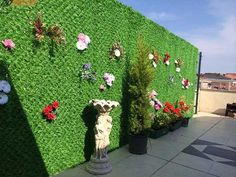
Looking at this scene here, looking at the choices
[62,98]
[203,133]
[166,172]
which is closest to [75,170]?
[62,98]

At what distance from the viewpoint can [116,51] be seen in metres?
4.94

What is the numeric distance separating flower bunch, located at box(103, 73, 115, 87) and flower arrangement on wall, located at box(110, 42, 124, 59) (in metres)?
0.36

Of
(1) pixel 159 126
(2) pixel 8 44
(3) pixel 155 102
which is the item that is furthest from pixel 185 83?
(2) pixel 8 44

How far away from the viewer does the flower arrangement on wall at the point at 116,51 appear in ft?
16.0

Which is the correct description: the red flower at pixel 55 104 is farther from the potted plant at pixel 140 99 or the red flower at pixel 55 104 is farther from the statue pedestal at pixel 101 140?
the potted plant at pixel 140 99

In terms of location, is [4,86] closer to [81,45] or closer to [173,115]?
[81,45]

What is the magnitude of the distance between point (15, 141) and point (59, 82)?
105 centimetres

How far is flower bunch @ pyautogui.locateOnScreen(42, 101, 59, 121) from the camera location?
3.64m

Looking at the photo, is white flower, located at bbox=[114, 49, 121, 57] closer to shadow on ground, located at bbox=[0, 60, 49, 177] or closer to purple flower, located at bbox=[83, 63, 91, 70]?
purple flower, located at bbox=[83, 63, 91, 70]

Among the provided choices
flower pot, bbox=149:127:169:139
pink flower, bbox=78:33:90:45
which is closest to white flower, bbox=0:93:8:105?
pink flower, bbox=78:33:90:45

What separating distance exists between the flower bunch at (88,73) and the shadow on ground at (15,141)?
126 cm

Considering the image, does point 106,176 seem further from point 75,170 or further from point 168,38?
point 168,38

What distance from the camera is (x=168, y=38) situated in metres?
7.30

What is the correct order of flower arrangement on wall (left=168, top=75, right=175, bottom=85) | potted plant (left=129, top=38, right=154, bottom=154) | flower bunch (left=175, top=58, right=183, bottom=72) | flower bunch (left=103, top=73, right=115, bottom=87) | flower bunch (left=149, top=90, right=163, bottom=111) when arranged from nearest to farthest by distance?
flower bunch (left=103, top=73, right=115, bottom=87) → potted plant (left=129, top=38, right=154, bottom=154) → flower bunch (left=149, top=90, right=163, bottom=111) → flower arrangement on wall (left=168, top=75, right=175, bottom=85) → flower bunch (left=175, top=58, right=183, bottom=72)
